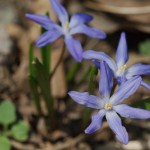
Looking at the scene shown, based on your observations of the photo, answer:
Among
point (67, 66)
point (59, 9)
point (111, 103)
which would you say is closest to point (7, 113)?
point (67, 66)

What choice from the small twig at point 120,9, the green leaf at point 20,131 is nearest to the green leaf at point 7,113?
the green leaf at point 20,131

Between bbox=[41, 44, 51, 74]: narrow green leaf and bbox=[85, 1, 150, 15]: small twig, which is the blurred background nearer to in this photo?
bbox=[85, 1, 150, 15]: small twig

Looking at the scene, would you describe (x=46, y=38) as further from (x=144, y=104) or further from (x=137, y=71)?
(x=144, y=104)

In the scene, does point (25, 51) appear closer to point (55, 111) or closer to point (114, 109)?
point (55, 111)

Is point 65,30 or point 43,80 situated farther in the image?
point 65,30

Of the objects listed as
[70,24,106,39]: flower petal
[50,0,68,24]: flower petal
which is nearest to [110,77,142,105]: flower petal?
[70,24,106,39]: flower petal

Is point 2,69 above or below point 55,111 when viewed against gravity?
above

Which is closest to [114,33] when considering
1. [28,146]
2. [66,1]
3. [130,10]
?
[130,10]
